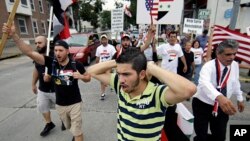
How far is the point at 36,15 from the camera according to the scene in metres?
27.5

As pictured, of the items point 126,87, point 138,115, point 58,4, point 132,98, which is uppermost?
point 58,4

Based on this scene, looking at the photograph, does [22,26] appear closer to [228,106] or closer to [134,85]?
[134,85]

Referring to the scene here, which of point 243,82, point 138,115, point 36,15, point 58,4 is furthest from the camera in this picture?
point 36,15

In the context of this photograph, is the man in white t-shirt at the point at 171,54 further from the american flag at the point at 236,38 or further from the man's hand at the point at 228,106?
the man's hand at the point at 228,106

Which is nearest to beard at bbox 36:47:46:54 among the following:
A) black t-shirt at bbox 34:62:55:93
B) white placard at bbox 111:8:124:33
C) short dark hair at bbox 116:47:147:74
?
black t-shirt at bbox 34:62:55:93

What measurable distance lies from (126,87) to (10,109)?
4.76 meters

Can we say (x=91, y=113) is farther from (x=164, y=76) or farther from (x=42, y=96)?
(x=164, y=76)

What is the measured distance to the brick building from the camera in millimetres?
21734

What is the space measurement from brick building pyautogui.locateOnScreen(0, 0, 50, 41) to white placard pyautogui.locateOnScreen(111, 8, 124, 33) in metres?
17.5

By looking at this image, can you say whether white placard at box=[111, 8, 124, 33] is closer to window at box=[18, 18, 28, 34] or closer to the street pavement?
the street pavement

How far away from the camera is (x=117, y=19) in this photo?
8.31m

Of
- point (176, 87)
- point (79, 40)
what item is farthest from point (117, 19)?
point (176, 87)

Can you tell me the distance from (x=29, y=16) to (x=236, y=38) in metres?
26.0

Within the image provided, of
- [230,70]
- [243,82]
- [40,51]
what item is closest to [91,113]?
[40,51]
